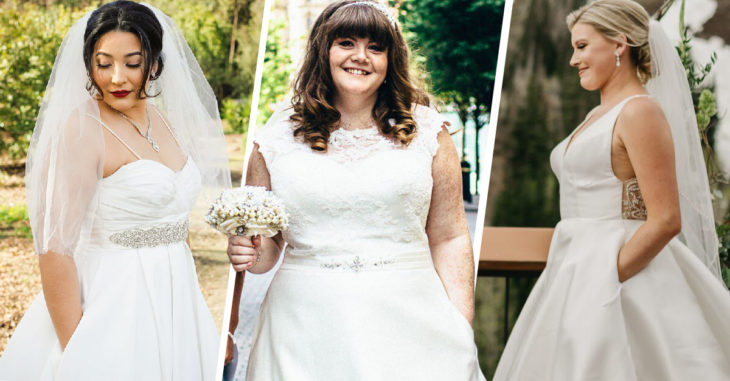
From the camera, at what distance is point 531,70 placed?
7.86 feet

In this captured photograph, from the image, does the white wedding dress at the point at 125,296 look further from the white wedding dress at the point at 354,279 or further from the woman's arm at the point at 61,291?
the white wedding dress at the point at 354,279

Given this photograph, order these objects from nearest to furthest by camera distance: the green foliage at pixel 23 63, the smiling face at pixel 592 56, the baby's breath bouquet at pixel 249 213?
the baby's breath bouquet at pixel 249 213, the smiling face at pixel 592 56, the green foliage at pixel 23 63

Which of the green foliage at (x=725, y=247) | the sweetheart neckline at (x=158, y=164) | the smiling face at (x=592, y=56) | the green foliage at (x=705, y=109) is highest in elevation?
the smiling face at (x=592, y=56)

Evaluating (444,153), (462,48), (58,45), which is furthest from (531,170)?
(58,45)

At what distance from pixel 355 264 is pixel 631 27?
1072 mm

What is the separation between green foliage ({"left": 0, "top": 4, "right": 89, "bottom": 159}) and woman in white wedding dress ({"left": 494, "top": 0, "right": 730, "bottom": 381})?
259 cm

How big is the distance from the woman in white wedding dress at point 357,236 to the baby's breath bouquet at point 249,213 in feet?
0.29

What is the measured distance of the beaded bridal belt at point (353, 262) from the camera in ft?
6.93

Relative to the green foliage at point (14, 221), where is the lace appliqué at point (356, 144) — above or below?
above

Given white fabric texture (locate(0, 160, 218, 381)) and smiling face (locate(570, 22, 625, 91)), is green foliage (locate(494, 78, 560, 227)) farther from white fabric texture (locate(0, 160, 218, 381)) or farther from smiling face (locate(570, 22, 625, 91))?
white fabric texture (locate(0, 160, 218, 381))

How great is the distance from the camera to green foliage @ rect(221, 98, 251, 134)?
3.76m

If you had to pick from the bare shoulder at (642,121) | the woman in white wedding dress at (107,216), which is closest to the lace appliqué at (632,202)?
the bare shoulder at (642,121)

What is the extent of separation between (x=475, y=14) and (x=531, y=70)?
27 cm

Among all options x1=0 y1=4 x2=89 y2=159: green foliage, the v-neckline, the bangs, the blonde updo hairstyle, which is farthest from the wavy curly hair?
x1=0 y1=4 x2=89 y2=159: green foliage
